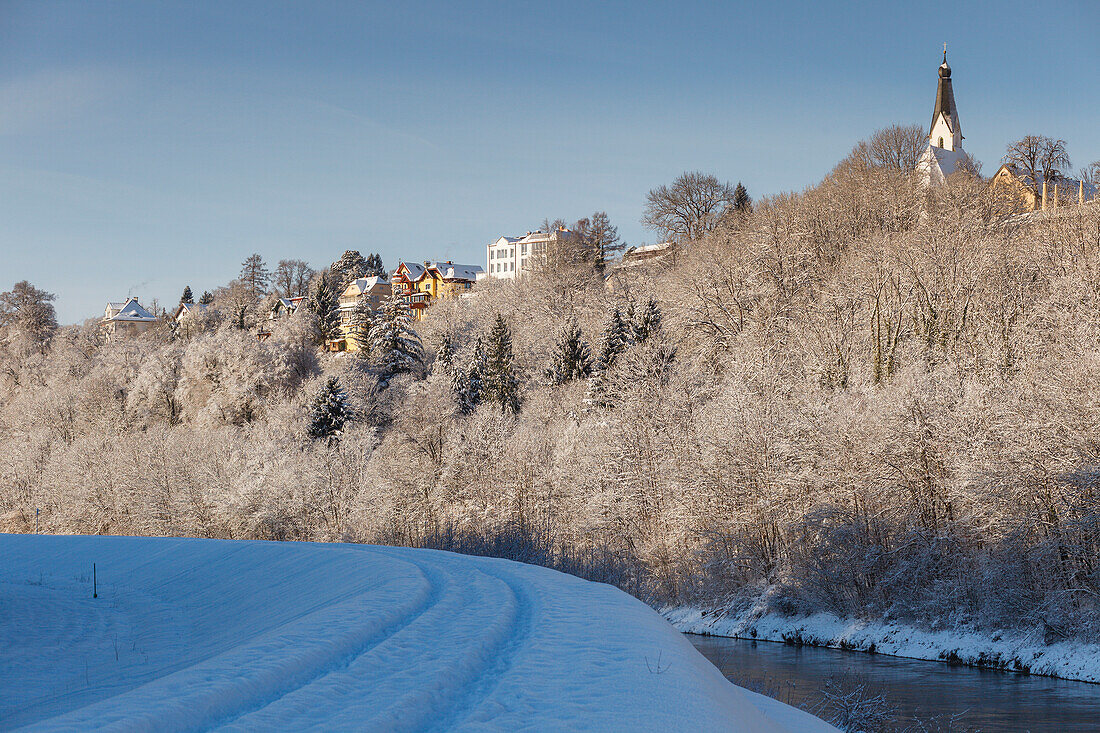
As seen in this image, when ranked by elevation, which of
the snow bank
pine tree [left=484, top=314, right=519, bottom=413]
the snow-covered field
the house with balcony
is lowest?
the snow bank

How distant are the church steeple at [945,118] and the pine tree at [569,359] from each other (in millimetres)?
43505

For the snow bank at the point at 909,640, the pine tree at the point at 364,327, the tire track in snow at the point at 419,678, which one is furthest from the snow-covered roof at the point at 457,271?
the tire track in snow at the point at 419,678

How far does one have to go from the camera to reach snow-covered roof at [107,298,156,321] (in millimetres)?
139875

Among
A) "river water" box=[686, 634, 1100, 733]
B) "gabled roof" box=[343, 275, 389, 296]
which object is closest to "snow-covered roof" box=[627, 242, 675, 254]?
"gabled roof" box=[343, 275, 389, 296]

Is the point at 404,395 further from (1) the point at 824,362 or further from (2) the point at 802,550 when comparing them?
(2) the point at 802,550

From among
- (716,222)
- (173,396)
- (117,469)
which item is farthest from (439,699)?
(716,222)

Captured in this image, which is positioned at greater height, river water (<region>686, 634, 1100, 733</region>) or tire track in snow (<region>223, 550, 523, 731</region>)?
tire track in snow (<region>223, 550, 523, 731</region>)

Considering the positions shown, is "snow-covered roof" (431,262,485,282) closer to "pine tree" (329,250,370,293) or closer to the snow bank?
"pine tree" (329,250,370,293)

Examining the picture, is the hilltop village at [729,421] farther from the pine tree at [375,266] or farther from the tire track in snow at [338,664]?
the pine tree at [375,266]

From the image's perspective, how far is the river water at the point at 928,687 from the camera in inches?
687

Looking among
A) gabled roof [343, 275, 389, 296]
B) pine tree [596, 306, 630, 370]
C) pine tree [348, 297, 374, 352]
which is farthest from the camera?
gabled roof [343, 275, 389, 296]

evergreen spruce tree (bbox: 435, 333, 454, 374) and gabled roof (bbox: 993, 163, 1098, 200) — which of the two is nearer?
gabled roof (bbox: 993, 163, 1098, 200)

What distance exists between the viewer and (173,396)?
67.9m

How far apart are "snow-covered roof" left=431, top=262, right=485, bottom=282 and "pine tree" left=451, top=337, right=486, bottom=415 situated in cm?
6577
